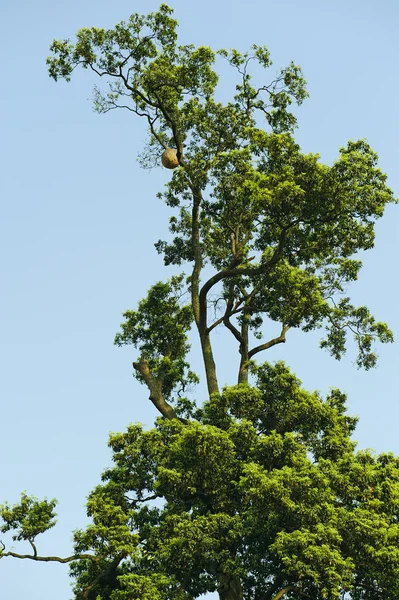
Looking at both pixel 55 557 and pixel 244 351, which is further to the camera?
pixel 244 351

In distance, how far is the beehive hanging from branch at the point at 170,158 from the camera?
26969 millimetres

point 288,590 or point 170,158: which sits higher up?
point 170,158

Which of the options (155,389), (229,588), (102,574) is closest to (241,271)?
(155,389)

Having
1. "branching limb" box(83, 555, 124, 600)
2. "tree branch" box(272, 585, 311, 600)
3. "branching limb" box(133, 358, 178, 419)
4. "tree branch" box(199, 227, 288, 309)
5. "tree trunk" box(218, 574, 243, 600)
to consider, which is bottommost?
"tree branch" box(272, 585, 311, 600)

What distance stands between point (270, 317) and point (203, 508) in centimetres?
766

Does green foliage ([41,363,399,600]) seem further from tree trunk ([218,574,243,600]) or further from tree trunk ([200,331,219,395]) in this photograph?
tree trunk ([200,331,219,395])

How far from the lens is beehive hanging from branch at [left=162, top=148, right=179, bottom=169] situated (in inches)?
1062

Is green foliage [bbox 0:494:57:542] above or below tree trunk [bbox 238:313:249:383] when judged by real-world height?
below

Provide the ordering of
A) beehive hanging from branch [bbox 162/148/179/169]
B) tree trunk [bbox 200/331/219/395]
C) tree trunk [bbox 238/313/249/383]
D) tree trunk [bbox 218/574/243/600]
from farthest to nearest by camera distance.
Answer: beehive hanging from branch [bbox 162/148/179/169]
tree trunk [bbox 238/313/249/383]
tree trunk [bbox 200/331/219/395]
tree trunk [bbox 218/574/243/600]

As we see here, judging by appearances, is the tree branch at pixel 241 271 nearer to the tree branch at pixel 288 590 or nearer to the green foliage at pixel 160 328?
the green foliage at pixel 160 328

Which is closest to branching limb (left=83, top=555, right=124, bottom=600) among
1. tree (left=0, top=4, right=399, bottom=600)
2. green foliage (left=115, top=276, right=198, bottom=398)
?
tree (left=0, top=4, right=399, bottom=600)

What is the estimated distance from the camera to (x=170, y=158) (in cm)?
2694

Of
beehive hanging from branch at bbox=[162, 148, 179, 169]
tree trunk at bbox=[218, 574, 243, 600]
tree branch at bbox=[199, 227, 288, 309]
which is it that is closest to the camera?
tree trunk at bbox=[218, 574, 243, 600]

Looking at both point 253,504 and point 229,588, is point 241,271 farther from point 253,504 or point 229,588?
point 229,588
